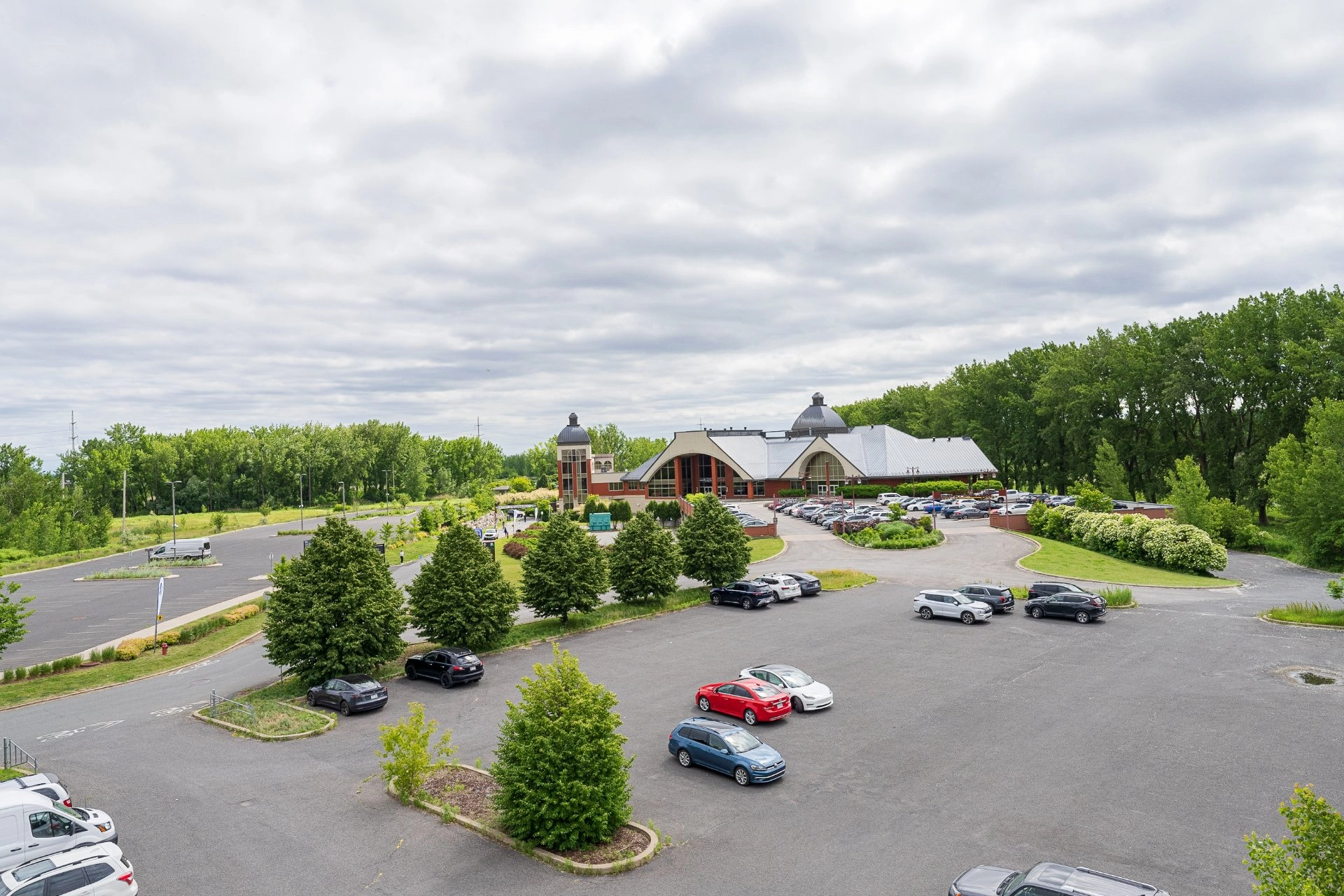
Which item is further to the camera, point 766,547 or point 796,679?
point 766,547

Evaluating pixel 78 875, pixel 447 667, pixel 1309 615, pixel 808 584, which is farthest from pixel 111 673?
pixel 1309 615

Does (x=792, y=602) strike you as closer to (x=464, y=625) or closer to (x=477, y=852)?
(x=464, y=625)

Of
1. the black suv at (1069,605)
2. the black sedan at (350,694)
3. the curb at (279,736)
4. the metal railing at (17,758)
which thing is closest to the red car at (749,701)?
the black sedan at (350,694)

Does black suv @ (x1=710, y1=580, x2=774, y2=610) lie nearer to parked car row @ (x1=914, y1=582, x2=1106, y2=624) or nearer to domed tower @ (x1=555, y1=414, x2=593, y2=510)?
parked car row @ (x1=914, y1=582, x2=1106, y2=624)

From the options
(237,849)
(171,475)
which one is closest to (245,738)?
(237,849)

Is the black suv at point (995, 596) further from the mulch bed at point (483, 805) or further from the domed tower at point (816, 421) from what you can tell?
the domed tower at point (816, 421)

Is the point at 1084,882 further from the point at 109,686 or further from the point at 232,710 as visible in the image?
the point at 109,686

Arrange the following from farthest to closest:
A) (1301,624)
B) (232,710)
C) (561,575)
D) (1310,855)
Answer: (561,575), (1301,624), (232,710), (1310,855)

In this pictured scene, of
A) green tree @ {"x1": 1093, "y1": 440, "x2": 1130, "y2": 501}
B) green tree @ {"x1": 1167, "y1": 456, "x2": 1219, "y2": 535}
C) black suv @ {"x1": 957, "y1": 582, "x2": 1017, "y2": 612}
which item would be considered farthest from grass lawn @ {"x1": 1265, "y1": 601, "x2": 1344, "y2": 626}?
green tree @ {"x1": 1093, "y1": 440, "x2": 1130, "y2": 501}
